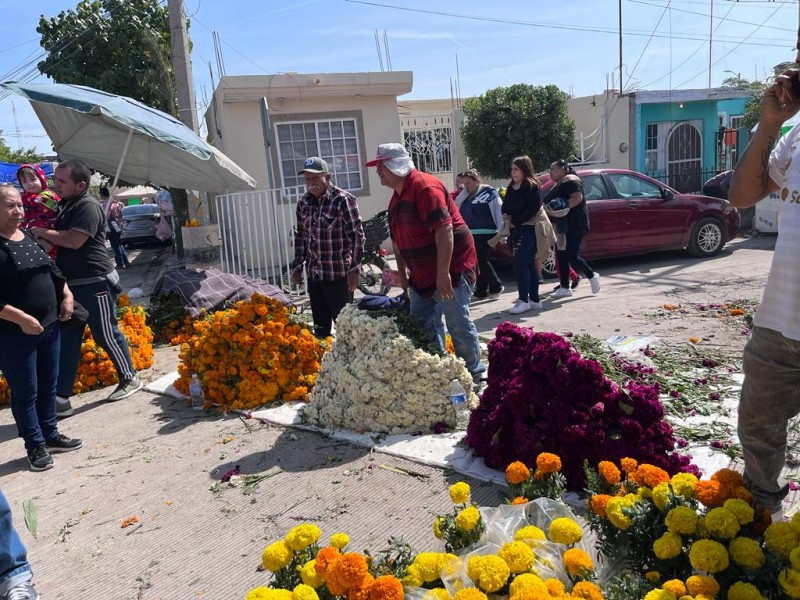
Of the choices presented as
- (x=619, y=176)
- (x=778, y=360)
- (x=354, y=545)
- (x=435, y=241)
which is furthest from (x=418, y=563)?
(x=619, y=176)

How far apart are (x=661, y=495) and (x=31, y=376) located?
3851mm

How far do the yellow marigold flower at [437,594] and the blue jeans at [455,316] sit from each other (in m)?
2.73

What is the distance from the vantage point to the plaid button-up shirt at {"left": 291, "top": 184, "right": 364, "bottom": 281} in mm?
5457

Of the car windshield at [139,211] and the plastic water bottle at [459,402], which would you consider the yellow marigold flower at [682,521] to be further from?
the car windshield at [139,211]

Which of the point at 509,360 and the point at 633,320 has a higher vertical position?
the point at 509,360

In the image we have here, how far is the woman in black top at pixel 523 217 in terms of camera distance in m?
7.26

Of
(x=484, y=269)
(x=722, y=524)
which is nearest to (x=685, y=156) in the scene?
(x=484, y=269)

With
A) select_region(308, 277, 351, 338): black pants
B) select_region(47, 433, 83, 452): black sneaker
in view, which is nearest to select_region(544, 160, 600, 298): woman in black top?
select_region(308, 277, 351, 338): black pants

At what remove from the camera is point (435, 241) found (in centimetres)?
443

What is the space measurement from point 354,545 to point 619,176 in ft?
29.7

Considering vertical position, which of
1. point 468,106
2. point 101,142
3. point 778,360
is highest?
point 468,106

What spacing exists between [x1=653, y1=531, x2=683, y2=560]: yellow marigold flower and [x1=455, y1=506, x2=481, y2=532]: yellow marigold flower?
60cm

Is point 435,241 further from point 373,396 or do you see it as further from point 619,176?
point 619,176

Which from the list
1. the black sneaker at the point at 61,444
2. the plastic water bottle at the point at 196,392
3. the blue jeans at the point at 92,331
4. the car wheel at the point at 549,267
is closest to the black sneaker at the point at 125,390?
the blue jeans at the point at 92,331
